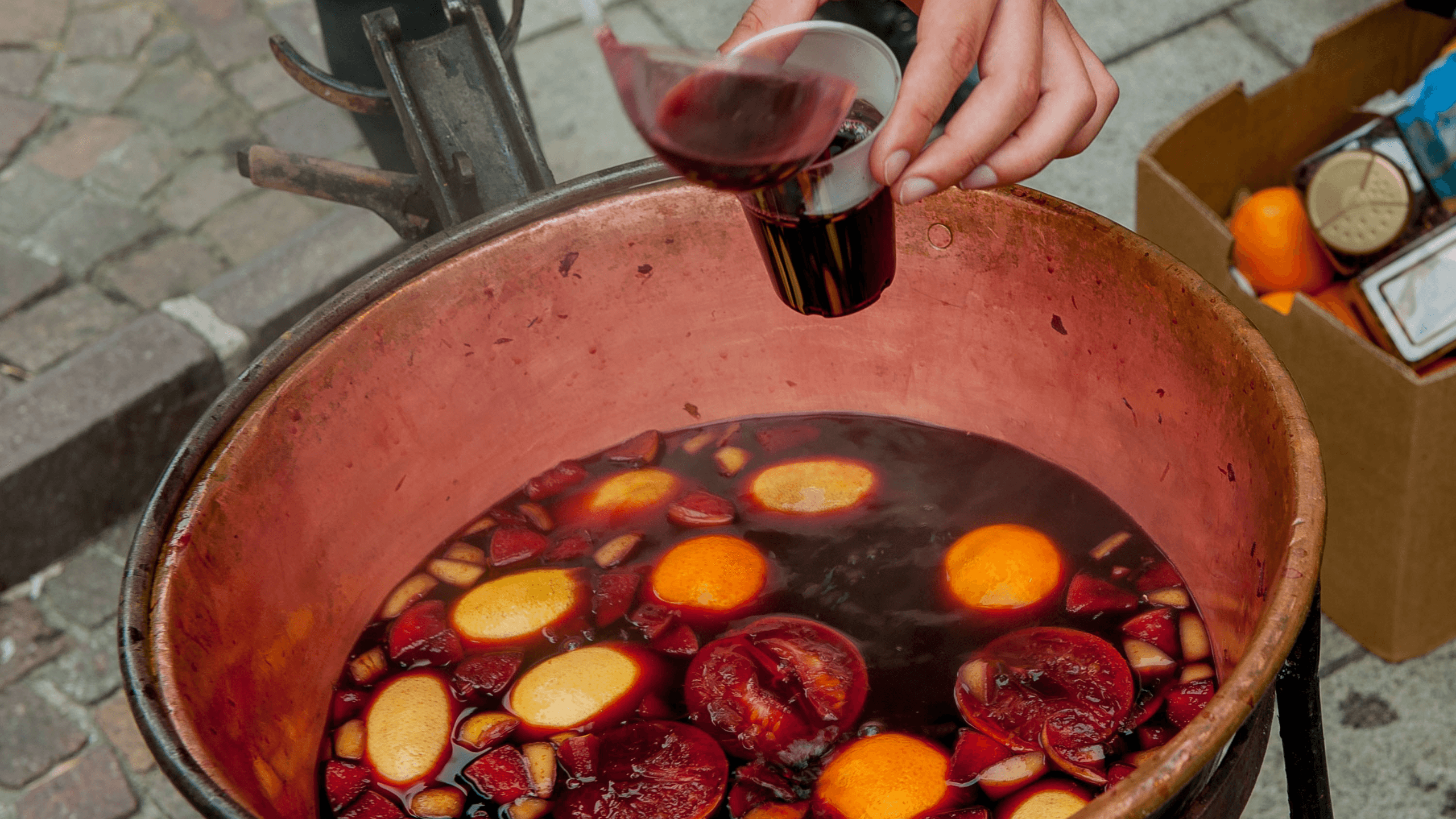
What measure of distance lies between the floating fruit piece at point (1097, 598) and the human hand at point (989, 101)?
0.47m

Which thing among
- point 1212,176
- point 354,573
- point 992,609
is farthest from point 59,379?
point 1212,176

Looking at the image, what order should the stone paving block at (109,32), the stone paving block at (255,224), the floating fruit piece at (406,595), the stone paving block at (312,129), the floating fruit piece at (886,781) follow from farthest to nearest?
1. the stone paving block at (109,32)
2. the stone paving block at (312,129)
3. the stone paving block at (255,224)
4. the floating fruit piece at (406,595)
5. the floating fruit piece at (886,781)

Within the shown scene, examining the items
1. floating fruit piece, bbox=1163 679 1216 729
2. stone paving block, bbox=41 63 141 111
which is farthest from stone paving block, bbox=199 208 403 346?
floating fruit piece, bbox=1163 679 1216 729

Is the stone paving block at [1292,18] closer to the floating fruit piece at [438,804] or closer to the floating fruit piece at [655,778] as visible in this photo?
the floating fruit piece at [655,778]

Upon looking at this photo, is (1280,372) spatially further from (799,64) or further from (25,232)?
(25,232)

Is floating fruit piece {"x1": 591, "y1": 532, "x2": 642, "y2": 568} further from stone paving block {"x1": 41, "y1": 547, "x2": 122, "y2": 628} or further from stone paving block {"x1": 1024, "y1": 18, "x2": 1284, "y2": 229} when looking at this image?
stone paving block {"x1": 1024, "y1": 18, "x2": 1284, "y2": 229}

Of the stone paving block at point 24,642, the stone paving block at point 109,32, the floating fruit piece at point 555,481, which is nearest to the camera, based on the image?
the floating fruit piece at point 555,481

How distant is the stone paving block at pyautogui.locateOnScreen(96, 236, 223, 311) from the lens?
3.02 meters

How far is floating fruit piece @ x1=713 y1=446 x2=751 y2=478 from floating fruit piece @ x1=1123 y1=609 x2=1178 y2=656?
1.73 feet

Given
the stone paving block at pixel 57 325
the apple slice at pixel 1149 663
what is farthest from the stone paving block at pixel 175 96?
the apple slice at pixel 1149 663

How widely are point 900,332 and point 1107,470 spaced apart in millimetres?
322

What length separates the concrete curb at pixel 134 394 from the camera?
8.69 feet

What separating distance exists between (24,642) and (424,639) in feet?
5.36

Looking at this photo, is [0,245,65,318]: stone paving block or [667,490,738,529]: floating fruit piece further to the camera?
[0,245,65,318]: stone paving block
